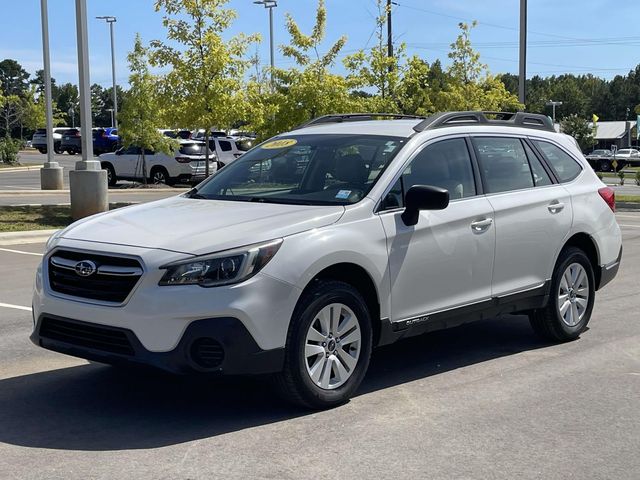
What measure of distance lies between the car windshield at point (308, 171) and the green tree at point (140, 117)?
21.2 m

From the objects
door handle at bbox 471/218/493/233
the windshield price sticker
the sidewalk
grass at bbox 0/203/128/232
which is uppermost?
the windshield price sticker

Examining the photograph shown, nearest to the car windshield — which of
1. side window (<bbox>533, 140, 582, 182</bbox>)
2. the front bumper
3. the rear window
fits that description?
the front bumper

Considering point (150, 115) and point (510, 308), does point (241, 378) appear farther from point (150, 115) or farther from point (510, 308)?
point (150, 115)

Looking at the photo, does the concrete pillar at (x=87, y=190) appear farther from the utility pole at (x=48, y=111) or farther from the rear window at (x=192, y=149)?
the rear window at (x=192, y=149)

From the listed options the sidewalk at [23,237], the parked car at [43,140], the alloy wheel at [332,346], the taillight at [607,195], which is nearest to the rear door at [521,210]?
the taillight at [607,195]

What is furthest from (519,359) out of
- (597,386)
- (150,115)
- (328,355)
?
(150,115)

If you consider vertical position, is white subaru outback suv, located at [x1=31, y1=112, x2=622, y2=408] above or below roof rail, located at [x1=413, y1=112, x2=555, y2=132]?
below

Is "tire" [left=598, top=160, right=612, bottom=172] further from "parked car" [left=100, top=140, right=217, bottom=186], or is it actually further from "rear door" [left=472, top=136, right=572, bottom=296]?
"rear door" [left=472, top=136, right=572, bottom=296]

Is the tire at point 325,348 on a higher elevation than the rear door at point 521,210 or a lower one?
lower

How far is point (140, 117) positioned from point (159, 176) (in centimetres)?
272

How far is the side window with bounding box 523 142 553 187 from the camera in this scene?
6787 mm

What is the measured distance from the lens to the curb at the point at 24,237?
45.8 feet

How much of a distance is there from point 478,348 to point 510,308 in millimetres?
650

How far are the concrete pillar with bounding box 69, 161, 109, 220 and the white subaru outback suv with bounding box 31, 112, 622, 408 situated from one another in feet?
32.4
